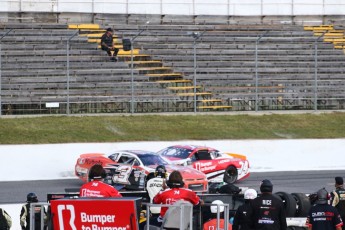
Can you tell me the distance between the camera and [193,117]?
34.0 metres

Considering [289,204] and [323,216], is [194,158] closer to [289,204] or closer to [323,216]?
[289,204]

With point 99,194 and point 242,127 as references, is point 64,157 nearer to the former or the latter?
point 242,127

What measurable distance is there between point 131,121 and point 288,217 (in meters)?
17.7

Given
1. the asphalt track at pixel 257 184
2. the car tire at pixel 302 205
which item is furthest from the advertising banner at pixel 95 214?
the asphalt track at pixel 257 184

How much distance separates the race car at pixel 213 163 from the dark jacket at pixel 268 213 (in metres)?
13.5

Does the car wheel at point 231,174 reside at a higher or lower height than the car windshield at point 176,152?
lower

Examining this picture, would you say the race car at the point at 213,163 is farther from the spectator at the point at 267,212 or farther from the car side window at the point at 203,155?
the spectator at the point at 267,212

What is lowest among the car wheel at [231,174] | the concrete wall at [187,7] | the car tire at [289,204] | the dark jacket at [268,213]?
the car wheel at [231,174]

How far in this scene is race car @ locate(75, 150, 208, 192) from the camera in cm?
2388

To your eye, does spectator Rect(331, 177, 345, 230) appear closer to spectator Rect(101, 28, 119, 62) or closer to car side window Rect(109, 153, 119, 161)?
car side window Rect(109, 153, 119, 161)

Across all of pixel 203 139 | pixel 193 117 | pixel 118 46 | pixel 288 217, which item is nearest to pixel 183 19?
pixel 118 46

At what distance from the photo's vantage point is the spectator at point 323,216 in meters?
13.6

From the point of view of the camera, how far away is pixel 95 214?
38.9 ft

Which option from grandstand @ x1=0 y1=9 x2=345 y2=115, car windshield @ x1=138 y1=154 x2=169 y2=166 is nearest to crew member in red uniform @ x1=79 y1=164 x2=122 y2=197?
car windshield @ x1=138 y1=154 x2=169 y2=166
